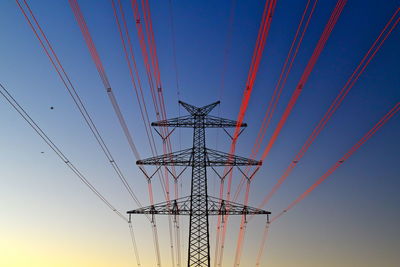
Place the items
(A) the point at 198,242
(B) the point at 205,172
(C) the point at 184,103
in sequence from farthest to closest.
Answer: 1. (C) the point at 184,103
2. (B) the point at 205,172
3. (A) the point at 198,242

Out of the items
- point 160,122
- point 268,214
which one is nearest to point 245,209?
point 268,214

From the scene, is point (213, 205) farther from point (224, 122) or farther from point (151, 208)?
point (224, 122)

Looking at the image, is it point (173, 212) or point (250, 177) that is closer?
point (173, 212)

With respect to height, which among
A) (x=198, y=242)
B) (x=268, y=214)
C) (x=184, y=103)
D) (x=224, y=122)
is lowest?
(x=198, y=242)

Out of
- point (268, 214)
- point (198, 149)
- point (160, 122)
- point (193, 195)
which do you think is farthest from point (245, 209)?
point (160, 122)

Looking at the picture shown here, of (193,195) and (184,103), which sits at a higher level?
(184,103)

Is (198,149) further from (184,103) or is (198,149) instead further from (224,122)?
(184,103)

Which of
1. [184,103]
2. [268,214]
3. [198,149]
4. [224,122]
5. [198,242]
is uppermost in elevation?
[184,103]

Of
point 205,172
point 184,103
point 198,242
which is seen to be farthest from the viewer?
point 184,103

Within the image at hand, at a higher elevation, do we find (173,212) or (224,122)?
(224,122)
